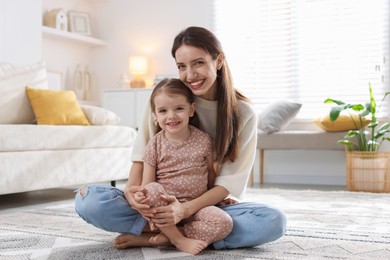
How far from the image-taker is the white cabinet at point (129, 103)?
489 cm

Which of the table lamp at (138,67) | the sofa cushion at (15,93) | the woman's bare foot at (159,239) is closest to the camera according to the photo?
the woman's bare foot at (159,239)

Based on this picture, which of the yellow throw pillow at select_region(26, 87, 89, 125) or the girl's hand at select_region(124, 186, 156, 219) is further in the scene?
the yellow throw pillow at select_region(26, 87, 89, 125)

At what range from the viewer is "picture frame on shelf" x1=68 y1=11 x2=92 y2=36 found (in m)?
5.25

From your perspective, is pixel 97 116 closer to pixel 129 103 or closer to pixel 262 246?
pixel 129 103

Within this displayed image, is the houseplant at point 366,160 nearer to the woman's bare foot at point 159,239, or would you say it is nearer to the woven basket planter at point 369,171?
the woven basket planter at point 369,171

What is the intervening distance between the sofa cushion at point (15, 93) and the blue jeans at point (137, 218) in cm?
180

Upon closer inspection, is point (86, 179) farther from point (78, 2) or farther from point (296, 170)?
point (78, 2)

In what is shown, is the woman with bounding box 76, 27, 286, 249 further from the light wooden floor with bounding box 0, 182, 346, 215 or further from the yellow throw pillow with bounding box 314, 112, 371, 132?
the yellow throw pillow with bounding box 314, 112, 371, 132

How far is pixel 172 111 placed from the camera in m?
1.57

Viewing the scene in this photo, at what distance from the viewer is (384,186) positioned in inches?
147

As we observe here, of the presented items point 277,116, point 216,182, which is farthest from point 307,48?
point 216,182

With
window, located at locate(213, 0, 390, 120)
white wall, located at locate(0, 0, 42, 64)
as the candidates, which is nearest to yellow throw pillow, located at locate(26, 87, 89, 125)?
white wall, located at locate(0, 0, 42, 64)

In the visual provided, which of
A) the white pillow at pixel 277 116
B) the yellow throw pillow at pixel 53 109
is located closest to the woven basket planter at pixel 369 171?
the white pillow at pixel 277 116

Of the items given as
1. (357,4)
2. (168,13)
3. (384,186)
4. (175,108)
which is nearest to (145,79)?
(168,13)
